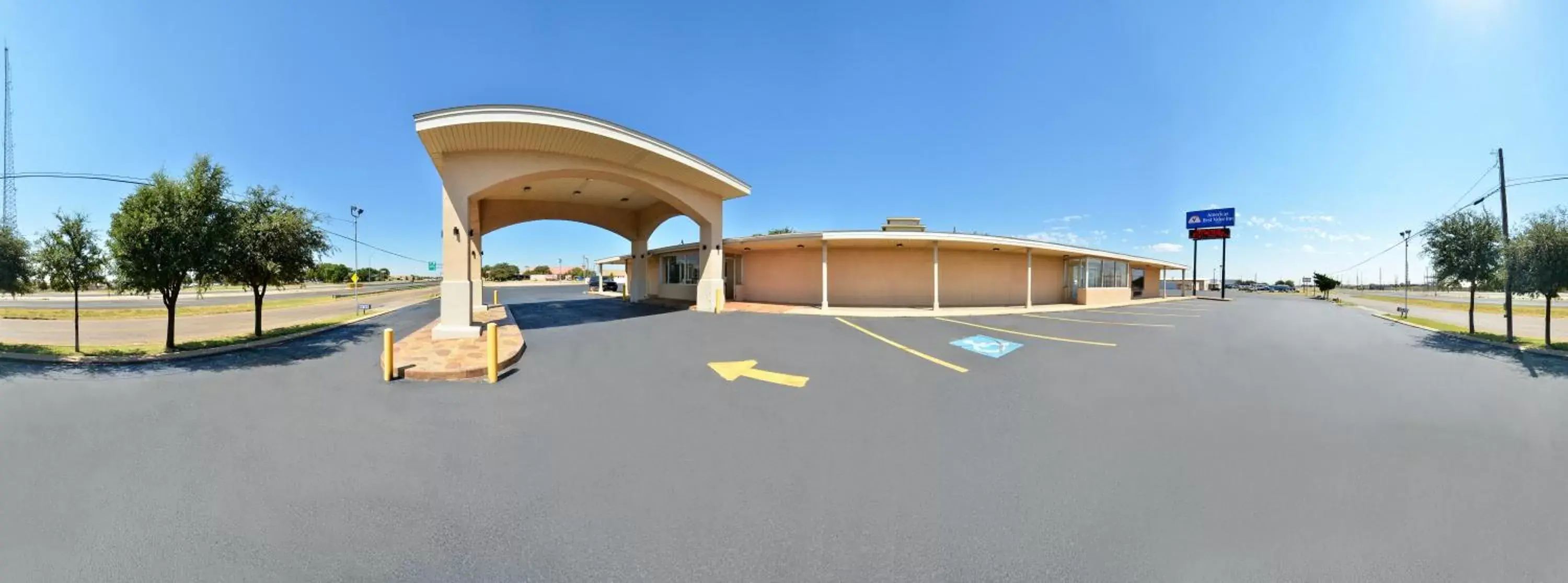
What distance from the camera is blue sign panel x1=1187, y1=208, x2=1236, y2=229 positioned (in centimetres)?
3681

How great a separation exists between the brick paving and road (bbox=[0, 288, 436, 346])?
6597mm

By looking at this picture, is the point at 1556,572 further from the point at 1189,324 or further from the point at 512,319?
the point at 512,319

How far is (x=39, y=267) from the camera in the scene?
29.9ft

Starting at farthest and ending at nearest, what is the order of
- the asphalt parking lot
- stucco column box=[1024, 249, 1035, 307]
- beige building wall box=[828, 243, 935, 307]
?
stucco column box=[1024, 249, 1035, 307]
beige building wall box=[828, 243, 935, 307]
the asphalt parking lot

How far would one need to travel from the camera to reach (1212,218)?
37594mm

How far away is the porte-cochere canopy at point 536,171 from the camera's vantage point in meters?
10.4

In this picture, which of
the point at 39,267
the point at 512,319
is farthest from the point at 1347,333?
the point at 39,267

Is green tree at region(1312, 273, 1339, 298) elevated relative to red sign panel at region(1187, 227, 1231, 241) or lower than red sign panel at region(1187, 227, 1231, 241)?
lower

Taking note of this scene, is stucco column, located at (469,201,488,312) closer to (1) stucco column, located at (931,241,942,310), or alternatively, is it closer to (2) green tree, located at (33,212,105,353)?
(2) green tree, located at (33,212,105,353)

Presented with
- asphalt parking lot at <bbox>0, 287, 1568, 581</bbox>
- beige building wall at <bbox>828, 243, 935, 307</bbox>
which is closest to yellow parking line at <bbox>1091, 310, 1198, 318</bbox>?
beige building wall at <bbox>828, 243, 935, 307</bbox>

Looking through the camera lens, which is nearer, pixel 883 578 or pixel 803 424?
pixel 883 578

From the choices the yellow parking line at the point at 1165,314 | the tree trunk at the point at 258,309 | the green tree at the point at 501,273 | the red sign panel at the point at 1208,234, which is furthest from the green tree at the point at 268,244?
the green tree at the point at 501,273

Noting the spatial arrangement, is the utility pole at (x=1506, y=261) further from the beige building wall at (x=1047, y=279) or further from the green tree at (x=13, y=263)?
the green tree at (x=13, y=263)

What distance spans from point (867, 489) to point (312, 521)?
359 cm
